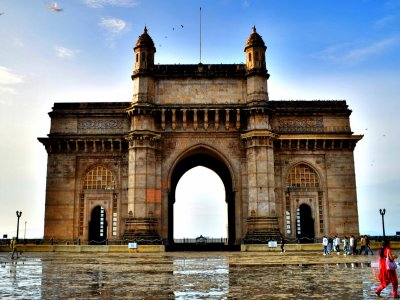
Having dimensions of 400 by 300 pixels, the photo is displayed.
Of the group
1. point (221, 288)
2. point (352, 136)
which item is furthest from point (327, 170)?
point (221, 288)

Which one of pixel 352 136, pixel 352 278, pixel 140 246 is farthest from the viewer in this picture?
pixel 352 136

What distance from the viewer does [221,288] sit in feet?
36.9

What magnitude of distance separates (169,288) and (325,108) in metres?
30.8

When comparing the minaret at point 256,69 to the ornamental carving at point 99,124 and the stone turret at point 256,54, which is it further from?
the ornamental carving at point 99,124

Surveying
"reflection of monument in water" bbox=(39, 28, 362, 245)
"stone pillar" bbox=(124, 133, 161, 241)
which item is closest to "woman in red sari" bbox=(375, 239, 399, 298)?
"reflection of monument in water" bbox=(39, 28, 362, 245)

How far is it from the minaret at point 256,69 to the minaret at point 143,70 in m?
7.89

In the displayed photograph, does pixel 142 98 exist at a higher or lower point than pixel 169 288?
higher

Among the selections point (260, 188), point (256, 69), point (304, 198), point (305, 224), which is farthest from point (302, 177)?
point (256, 69)

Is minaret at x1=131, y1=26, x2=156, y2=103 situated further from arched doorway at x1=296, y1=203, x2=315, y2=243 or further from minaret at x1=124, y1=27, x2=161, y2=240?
arched doorway at x1=296, y1=203, x2=315, y2=243

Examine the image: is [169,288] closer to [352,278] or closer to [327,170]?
[352,278]

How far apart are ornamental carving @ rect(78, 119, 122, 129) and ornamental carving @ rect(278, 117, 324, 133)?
13.6 meters

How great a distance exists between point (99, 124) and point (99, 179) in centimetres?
461

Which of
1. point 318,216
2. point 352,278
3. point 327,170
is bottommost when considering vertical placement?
point 352,278

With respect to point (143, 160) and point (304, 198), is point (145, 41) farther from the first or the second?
point (304, 198)
